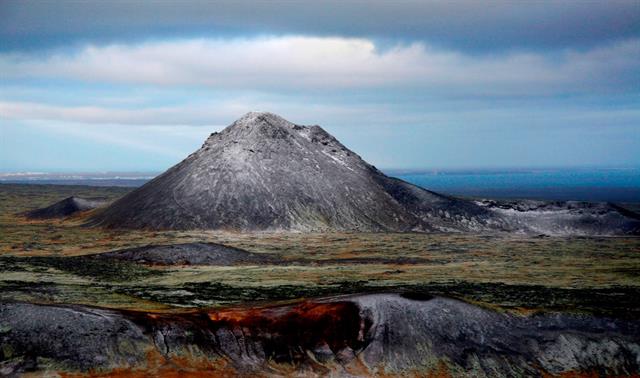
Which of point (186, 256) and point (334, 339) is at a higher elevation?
point (334, 339)

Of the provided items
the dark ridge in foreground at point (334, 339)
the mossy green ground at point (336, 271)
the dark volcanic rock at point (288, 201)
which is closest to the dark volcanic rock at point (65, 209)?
the dark volcanic rock at point (288, 201)

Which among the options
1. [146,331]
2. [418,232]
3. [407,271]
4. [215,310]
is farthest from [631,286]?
[418,232]

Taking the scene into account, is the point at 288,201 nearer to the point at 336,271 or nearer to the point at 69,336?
the point at 336,271

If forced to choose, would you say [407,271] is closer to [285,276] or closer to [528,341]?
[285,276]

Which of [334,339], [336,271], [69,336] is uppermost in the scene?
[69,336]


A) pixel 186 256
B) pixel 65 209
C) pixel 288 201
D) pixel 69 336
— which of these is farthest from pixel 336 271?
pixel 65 209

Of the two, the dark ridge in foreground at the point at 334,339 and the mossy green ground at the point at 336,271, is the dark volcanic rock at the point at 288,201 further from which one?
the dark ridge in foreground at the point at 334,339
